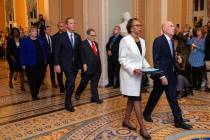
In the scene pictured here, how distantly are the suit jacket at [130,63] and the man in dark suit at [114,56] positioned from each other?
3.12 m

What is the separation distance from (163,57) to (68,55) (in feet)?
5.64

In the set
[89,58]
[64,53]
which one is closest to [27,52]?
[64,53]

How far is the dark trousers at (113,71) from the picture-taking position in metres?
7.51

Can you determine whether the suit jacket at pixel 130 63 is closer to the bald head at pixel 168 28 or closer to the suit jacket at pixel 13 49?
the bald head at pixel 168 28

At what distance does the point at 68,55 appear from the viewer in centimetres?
557

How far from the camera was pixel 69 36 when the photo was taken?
563 cm

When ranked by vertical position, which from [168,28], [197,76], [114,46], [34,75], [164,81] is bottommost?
[197,76]

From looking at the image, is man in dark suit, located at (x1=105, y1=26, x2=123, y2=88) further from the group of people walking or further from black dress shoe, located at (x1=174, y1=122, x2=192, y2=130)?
black dress shoe, located at (x1=174, y1=122, x2=192, y2=130)

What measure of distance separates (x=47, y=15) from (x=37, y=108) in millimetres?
5770

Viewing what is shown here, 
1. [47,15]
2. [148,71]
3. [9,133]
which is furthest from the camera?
[47,15]

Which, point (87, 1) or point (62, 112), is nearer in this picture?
point (62, 112)

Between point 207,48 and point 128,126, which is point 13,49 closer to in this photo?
point 128,126

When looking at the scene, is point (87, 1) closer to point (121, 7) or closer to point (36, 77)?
point (121, 7)

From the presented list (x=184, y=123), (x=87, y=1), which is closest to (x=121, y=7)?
(x=87, y=1)
